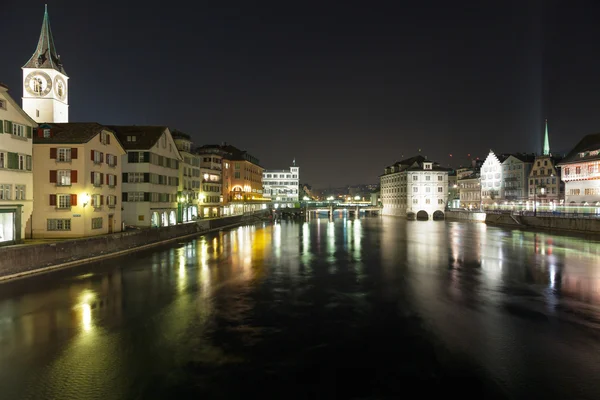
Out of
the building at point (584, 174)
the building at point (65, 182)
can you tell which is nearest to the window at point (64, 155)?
the building at point (65, 182)

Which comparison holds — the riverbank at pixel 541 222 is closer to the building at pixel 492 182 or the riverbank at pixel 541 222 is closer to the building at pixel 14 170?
the building at pixel 492 182

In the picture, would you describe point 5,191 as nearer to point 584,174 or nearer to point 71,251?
point 71,251

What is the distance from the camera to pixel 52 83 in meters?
69.4

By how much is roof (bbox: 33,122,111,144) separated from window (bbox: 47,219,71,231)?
8.28m

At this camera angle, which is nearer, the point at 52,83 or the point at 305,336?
the point at 305,336

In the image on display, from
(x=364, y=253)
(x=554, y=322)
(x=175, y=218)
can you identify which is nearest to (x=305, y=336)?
(x=554, y=322)

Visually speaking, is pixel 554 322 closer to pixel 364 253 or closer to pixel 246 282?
pixel 246 282

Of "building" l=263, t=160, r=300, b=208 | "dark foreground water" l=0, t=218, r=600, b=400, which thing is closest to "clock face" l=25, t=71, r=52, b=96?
"dark foreground water" l=0, t=218, r=600, b=400

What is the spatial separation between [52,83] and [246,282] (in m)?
64.0

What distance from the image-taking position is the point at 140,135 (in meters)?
54.8

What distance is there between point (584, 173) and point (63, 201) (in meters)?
85.1

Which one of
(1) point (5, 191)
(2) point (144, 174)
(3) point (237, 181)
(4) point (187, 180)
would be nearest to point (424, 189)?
(3) point (237, 181)

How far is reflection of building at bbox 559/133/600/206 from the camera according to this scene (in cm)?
6969

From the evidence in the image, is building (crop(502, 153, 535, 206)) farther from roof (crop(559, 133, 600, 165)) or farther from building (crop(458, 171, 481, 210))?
roof (crop(559, 133, 600, 165))
